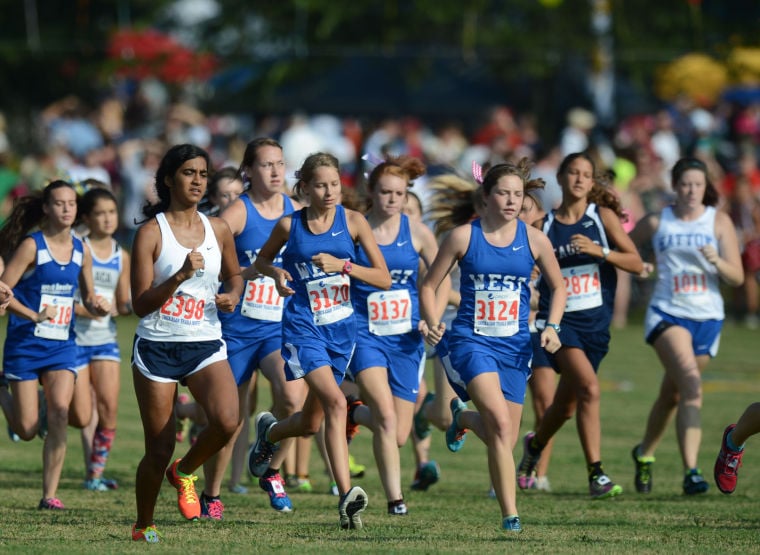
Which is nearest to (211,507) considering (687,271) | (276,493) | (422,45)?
(276,493)

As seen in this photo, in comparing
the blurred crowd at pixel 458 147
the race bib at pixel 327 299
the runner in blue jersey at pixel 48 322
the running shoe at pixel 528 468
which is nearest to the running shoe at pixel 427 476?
the running shoe at pixel 528 468

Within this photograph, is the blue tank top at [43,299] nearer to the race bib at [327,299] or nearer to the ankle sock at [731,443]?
the race bib at [327,299]

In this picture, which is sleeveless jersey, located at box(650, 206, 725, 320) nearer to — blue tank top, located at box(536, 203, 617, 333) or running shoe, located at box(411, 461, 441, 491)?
blue tank top, located at box(536, 203, 617, 333)

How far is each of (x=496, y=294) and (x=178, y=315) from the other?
6.20 feet

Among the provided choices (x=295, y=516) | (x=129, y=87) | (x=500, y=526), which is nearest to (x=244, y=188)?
(x=295, y=516)

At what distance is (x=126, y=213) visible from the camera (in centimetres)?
2169

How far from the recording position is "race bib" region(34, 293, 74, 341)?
8852 millimetres

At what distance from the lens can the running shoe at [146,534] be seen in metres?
7.19

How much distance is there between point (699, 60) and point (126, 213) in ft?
35.1

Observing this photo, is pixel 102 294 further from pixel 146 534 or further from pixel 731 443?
pixel 731 443

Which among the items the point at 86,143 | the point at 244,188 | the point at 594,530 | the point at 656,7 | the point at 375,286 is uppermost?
the point at 656,7

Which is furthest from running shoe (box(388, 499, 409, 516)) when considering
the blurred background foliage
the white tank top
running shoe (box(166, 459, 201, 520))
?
the blurred background foliage

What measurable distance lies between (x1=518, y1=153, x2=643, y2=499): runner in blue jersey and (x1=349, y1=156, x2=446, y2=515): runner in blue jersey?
35.9 inches

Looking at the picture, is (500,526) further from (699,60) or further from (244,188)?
(699,60)
